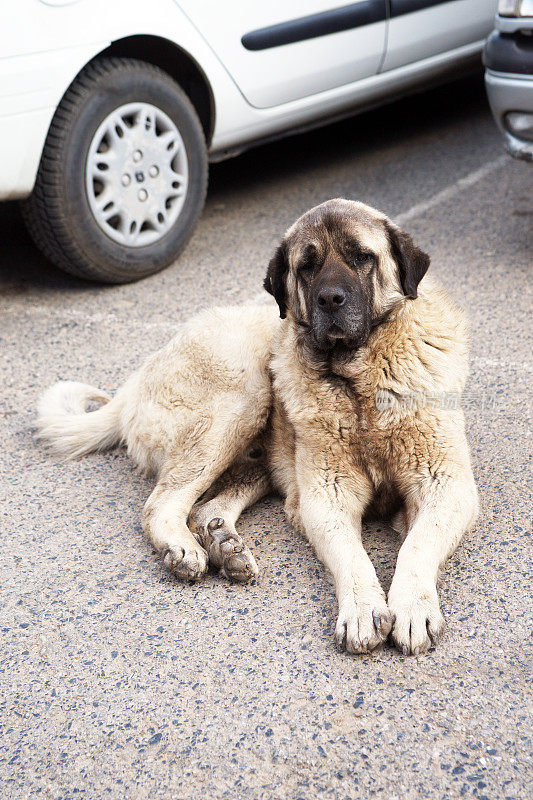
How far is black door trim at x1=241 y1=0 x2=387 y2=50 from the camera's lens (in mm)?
5703

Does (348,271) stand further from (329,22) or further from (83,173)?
(329,22)

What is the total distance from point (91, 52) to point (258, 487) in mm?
2949

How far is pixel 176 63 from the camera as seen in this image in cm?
579

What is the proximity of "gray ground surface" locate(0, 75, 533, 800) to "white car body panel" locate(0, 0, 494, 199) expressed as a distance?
1.34 metres

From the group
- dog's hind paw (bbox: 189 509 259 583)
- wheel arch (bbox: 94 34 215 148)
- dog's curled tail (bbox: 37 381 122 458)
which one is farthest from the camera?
wheel arch (bbox: 94 34 215 148)

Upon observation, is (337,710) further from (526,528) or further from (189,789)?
(526,528)

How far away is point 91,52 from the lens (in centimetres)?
512

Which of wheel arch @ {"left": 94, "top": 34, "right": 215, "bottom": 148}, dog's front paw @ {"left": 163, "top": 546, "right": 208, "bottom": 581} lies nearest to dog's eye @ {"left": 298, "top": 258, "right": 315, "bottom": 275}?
dog's front paw @ {"left": 163, "top": 546, "right": 208, "bottom": 581}

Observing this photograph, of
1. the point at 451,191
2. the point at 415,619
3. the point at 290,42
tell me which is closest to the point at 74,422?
the point at 415,619

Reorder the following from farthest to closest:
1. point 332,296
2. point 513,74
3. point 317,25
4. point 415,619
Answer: point 317,25
point 513,74
point 332,296
point 415,619

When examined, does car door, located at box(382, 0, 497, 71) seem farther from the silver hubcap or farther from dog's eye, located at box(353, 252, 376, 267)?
dog's eye, located at box(353, 252, 376, 267)

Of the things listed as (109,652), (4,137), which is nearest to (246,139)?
(4,137)

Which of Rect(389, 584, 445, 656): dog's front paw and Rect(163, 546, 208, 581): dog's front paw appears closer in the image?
Rect(389, 584, 445, 656): dog's front paw

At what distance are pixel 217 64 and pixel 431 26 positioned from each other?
1.91 meters
